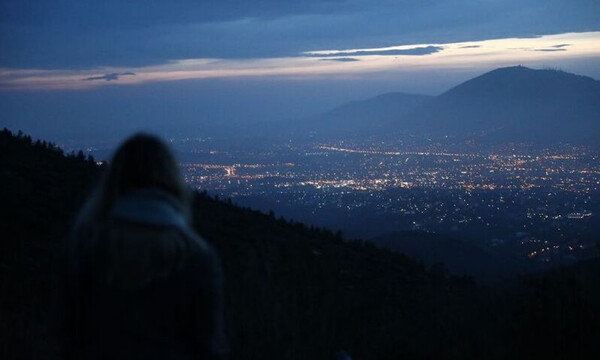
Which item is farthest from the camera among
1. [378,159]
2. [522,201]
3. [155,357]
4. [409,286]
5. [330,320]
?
[378,159]

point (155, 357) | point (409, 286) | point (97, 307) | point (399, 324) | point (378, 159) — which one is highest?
point (97, 307)

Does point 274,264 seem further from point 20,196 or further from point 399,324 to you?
point 20,196

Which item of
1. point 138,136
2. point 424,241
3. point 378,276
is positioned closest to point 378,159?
point 424,241

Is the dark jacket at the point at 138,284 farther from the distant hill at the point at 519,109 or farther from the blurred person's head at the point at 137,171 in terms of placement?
the distant hill at the point at 519,109

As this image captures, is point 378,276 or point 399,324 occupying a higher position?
point 399,324

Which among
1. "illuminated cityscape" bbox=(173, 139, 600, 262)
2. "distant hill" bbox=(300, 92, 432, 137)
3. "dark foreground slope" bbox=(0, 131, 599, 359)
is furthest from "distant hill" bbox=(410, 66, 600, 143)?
"dark foreground slope" bbox=(0, 131, 599, 359)

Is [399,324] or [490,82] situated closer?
[399,324]

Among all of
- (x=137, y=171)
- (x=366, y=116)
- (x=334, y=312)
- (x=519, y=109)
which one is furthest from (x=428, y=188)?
(x=366, y=116)
